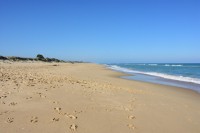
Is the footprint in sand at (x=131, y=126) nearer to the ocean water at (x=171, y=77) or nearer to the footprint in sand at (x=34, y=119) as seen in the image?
the footprint in sand at (x=34, y=119)

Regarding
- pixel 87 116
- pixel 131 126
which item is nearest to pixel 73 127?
pixel 87 116

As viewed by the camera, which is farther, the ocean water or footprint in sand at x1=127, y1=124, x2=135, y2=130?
the ocean water

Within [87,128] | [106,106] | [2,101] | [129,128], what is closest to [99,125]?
[87,128]

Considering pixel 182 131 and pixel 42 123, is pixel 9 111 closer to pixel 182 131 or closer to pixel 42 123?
pixel 42 123

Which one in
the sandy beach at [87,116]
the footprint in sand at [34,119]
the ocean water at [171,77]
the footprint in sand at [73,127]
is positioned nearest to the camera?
the footprint in sand at [73,127]

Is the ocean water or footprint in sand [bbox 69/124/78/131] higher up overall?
footprint in sand [bbox 69/124/78/131]

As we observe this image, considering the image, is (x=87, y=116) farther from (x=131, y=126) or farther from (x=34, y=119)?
(x=34, y=119)

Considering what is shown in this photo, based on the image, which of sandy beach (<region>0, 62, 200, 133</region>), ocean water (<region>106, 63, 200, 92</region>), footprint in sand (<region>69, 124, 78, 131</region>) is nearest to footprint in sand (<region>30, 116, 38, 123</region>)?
sandy beach (<region>0, 62, 200, 133</region>)

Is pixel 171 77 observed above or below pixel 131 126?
below

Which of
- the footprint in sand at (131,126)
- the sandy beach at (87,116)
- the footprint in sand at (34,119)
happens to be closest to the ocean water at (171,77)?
the sandy beach at (87,116)

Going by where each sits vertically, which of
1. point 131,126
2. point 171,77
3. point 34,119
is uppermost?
point 34,119

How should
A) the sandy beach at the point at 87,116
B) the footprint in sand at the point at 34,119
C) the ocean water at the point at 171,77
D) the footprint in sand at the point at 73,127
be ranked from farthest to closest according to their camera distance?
the ocean water at the point at 171,77
the footprint in sand at the point at 34,119
the sandy beach at the point at 87,116
the footprint in sand at the point at 73,127

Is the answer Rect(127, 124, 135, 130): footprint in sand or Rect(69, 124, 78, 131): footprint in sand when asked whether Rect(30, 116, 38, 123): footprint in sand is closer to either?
Rect(69, 124, 78, 131): footprint in sand

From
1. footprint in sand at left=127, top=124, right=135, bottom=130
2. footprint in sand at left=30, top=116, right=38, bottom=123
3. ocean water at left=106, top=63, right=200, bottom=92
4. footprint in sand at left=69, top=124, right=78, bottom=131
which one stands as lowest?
ocean water at left=106, top=63, right=200, bottom=92
